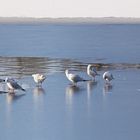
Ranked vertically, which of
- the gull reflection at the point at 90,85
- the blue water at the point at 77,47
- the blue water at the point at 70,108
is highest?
the blue water at the point at 77,47

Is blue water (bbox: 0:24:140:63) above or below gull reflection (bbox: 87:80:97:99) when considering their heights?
above

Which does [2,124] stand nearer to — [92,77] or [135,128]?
[135,128]

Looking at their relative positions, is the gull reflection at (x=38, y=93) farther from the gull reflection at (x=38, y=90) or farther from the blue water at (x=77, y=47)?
the blue water at (x=77, y=47)

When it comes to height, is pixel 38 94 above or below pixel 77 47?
below

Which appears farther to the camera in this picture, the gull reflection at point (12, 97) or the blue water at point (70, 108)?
the gull reflection at point (12, 97)

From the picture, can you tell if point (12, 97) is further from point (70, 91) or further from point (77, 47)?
point (77, 47)

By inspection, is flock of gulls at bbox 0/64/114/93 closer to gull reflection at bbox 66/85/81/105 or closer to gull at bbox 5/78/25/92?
gull at bbox 5/78/25/92

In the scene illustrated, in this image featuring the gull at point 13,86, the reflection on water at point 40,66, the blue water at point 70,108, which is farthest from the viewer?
the reflection on water at point 40,66

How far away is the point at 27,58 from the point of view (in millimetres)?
37188

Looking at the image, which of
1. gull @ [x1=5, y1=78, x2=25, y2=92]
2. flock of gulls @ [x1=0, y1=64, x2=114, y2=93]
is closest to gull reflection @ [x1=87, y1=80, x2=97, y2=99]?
flock of gulls @ [x1=0, y1=64, x2=114, y2=93]

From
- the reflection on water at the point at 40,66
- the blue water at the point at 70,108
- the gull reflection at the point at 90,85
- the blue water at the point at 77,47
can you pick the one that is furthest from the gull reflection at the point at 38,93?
the blue water at the point at 77,47

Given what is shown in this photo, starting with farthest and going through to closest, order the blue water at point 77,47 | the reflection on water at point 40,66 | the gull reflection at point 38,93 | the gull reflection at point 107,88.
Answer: the blue water at point 77,47
the reflection on water at point 40,66
the gull reflection at point 107,88
the gull reflection at point 38,93

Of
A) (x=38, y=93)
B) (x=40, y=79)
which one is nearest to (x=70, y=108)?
(x=38, y=93)

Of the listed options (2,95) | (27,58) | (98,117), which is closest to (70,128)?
(98,117)
